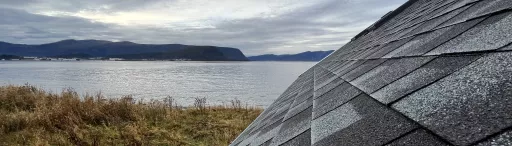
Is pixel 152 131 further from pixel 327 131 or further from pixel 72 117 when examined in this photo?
pixel 327 131

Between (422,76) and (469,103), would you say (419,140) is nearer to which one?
(469,103)

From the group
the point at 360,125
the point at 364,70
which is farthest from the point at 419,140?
the point at 364,70

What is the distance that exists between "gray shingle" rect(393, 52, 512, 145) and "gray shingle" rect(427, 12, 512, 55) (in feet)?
0.48

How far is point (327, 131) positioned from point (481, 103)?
0.76 metres

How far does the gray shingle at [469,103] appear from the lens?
0.91 metres

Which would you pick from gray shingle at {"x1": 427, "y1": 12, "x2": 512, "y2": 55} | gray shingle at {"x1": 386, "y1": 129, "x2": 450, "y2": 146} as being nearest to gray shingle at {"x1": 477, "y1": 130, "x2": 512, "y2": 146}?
gray shingle at {"x1": 386, "y1": 129, "x2": 450, "y2": 146}

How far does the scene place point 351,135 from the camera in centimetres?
142

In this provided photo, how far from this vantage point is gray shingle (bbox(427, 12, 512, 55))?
54.4 inches

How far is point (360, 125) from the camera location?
4.86ft

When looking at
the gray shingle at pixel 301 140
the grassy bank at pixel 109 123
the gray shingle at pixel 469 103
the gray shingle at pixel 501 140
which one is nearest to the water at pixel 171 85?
the grassy bank at pixel 109 123

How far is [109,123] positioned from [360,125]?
1489cm

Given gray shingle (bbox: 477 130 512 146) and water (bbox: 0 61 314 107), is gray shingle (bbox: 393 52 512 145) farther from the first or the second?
water (bbox: 0 61 314 107)

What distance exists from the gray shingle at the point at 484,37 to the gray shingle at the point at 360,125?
1.41 feet

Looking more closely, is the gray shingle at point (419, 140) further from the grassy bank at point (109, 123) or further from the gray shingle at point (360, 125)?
the grassy bank at point (109, 123)
